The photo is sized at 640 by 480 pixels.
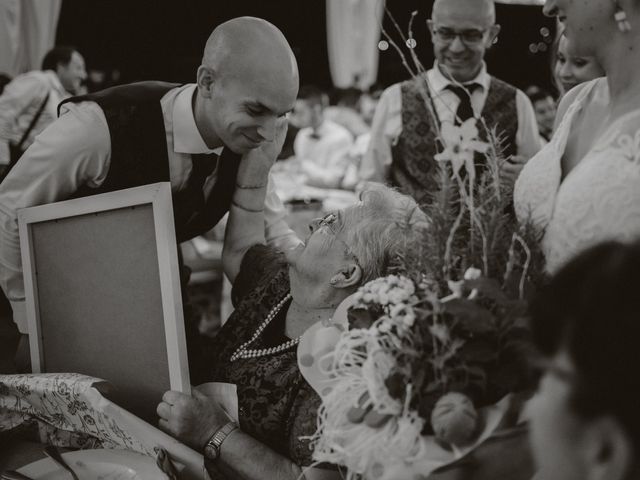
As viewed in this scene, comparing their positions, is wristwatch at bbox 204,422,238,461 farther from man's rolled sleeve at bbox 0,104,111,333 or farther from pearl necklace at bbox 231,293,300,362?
man's rolled sleeve at bbox 0,104,111,333

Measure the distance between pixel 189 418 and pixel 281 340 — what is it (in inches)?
14.0

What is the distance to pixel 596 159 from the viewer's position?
1361 mm

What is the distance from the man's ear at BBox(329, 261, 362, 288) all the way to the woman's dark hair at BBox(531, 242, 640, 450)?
3.19 feet

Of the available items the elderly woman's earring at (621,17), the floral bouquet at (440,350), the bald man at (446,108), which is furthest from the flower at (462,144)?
the bald man at (446,108)

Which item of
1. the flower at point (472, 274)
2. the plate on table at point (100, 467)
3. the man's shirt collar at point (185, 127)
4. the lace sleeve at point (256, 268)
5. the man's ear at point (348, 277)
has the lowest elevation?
the plate on table at point (100, 467)

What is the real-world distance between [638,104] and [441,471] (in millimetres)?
775

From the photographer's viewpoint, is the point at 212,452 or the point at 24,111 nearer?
the point at 212,452

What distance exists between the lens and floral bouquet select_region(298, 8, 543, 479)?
118 cm

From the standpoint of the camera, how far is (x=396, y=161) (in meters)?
3.61

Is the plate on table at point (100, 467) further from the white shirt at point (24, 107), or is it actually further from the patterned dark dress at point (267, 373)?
the white shirt at point (24, 107)

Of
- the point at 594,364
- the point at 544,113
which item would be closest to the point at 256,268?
the point at 594,364

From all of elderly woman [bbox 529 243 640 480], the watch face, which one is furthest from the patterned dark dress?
elderly woman [bbox 529 243 640 480]

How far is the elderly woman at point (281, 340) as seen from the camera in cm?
171

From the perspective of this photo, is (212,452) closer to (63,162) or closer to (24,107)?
(63,162)
